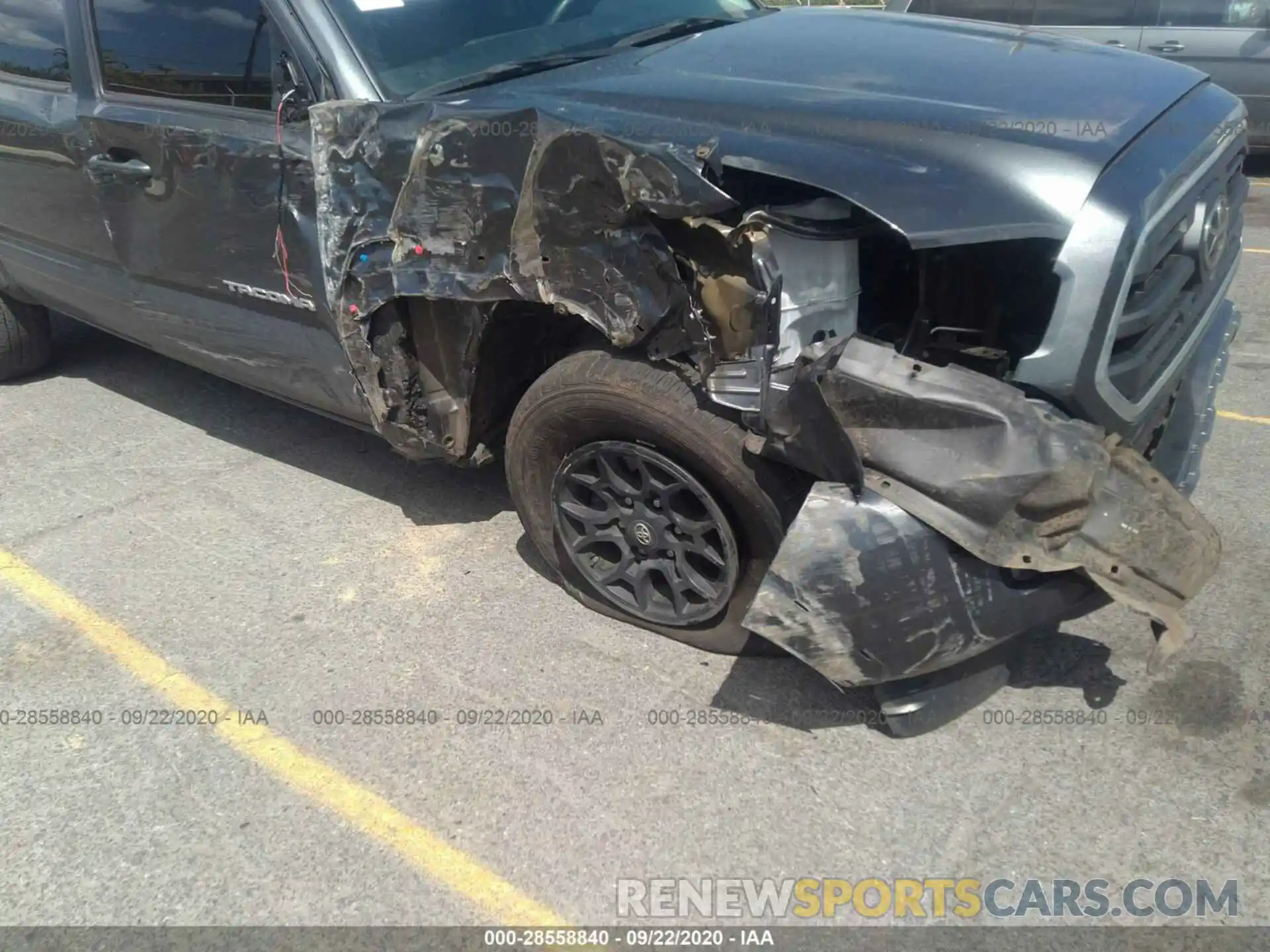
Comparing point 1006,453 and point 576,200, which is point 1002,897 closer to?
point 1006,453

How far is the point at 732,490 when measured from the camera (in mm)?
2471

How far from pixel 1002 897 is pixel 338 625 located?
6.53ft

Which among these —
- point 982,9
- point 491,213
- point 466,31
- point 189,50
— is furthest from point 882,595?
point 982,9

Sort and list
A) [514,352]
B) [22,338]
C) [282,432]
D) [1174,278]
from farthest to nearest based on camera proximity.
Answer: [22,338] → [282,432] → [514,352] → [1174,278]

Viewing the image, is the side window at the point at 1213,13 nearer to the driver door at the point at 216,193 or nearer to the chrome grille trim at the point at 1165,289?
the chrome grille trim at the point at 1165,289

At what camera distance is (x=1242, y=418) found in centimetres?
403

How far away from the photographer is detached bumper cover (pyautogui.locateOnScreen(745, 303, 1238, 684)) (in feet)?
6.89

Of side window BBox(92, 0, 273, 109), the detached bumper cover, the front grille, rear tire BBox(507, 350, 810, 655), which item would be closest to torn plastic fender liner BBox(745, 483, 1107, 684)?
the detached bumper cover

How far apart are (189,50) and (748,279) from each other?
86.5 inches

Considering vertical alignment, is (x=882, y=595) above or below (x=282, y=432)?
above

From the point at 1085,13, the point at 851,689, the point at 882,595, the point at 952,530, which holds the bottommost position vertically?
the point at 851,689

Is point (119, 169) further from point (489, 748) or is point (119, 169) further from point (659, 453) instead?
point (489, 748)

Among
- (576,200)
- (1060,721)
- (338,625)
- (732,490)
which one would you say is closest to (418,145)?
(576,200)

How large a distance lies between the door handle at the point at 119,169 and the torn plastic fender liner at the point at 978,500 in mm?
2457
